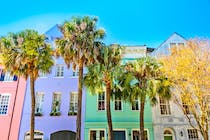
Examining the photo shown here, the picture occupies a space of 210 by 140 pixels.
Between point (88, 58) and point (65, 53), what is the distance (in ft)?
6.34

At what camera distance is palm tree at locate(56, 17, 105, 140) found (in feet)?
56.5

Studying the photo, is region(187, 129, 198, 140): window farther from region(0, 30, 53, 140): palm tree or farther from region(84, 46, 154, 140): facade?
region(0, 30, 53, 140): palm tree

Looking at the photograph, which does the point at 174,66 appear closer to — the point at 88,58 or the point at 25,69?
the point at 88,58

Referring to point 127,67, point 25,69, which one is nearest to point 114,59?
point 127,67

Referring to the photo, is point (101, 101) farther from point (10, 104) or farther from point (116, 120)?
point (10, 104)

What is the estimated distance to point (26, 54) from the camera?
672 inches

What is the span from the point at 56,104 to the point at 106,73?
23.8 ft

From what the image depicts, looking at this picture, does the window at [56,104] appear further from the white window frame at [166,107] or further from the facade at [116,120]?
the white window frame at [166,107]

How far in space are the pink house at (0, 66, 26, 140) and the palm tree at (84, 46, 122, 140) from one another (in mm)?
8203

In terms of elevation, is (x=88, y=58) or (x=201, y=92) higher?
(x=88, y=58)

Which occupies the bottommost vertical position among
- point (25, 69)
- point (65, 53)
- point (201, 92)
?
point (201, 92)

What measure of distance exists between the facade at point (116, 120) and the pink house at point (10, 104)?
6.69 m

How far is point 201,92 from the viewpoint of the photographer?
15398 millimetres

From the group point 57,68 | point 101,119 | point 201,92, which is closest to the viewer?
point 201,92
